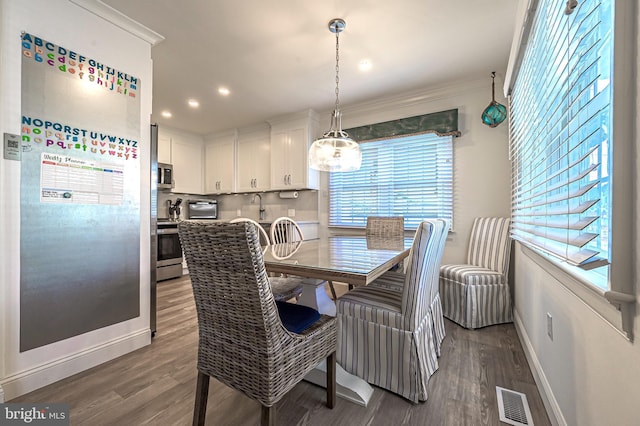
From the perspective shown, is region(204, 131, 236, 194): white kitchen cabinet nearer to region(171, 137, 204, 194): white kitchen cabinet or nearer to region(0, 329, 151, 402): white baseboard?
region(171, 137, 204, 194): white kitchen cabinet

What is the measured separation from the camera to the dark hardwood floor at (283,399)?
52.7 inches

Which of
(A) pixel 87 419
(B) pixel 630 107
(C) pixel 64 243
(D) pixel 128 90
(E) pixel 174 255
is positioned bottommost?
(A) pixel 87 419

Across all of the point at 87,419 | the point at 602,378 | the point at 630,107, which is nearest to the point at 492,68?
the point at 630,107

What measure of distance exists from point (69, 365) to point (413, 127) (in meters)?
3.79

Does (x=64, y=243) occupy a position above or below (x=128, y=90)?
below

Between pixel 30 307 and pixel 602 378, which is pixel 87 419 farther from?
pixel 602 378

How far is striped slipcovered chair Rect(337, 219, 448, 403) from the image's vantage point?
145cm

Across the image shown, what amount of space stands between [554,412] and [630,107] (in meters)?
1.40

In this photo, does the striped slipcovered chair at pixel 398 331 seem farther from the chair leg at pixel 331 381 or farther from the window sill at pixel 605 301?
the window sill at pixel 605 301

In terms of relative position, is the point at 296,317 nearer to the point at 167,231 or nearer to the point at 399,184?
the point at 399,184

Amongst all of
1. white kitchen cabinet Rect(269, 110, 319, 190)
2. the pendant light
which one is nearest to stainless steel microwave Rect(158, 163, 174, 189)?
white kitchen cabinet Rect(269, 110, 319, 190)

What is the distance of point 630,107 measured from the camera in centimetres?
68

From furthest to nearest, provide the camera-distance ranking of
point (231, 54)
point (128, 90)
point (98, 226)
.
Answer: point (231, 54)
point (128, 90)
point (98, 226)

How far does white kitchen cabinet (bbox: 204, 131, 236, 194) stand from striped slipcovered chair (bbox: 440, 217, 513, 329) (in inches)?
151
